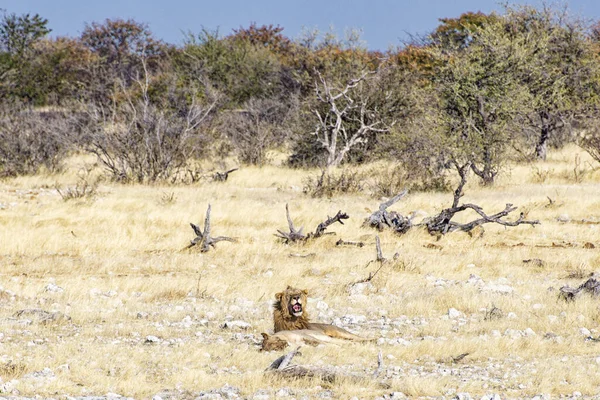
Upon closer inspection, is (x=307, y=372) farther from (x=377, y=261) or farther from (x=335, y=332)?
(x=377, y=261)

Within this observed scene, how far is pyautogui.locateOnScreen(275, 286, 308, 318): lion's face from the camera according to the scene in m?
6.90

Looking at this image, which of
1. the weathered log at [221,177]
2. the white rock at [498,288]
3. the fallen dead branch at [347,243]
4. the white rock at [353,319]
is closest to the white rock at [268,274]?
the fallen dead branch at [347,243]

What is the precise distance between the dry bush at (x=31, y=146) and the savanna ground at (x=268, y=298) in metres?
4.27

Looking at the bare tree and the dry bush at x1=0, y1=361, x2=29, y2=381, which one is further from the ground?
the bare tree

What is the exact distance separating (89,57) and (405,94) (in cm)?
2133

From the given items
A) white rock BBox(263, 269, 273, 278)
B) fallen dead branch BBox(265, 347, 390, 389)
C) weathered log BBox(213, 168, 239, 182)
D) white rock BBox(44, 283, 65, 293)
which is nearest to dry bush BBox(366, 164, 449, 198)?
weathered log BBox(213, 168, 239, 182)

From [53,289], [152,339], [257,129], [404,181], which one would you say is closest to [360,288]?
[152,339]

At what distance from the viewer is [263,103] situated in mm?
31719

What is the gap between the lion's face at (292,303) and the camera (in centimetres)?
690

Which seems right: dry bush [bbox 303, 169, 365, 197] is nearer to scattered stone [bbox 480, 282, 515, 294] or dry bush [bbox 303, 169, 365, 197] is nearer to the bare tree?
the bare tree

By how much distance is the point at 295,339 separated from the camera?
6.77 m

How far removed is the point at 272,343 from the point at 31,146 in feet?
55.8

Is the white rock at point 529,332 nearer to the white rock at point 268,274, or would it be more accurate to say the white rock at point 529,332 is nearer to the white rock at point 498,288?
the white rock at point 498,288

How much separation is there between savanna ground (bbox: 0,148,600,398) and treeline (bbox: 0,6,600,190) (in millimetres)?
3093
